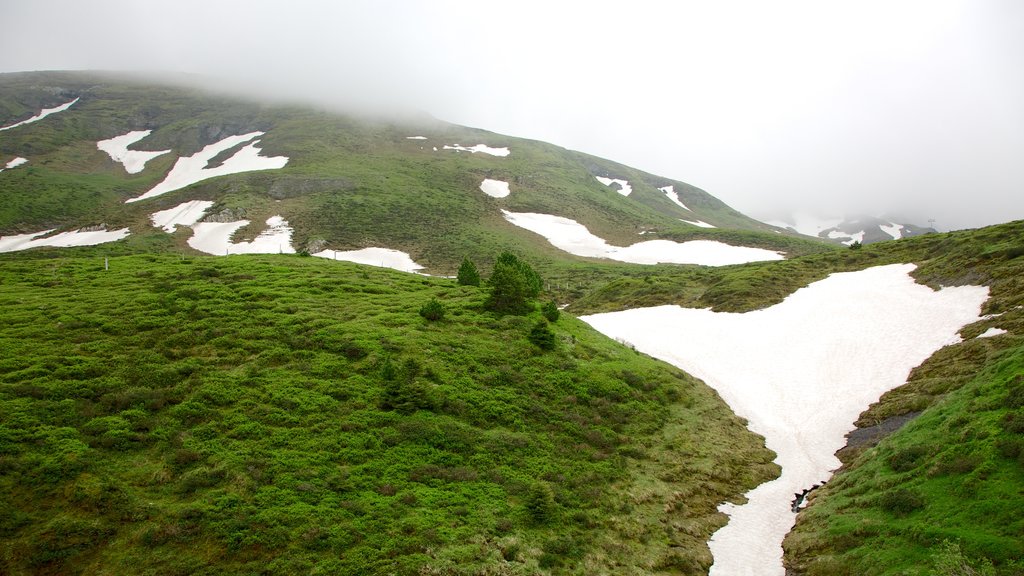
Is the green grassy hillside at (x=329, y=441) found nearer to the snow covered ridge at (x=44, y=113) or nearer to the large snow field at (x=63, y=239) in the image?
the large snow field at (x=63, y=239)

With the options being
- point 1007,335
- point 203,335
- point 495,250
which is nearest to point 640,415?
point 1007,335

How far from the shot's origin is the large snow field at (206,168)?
106 meters

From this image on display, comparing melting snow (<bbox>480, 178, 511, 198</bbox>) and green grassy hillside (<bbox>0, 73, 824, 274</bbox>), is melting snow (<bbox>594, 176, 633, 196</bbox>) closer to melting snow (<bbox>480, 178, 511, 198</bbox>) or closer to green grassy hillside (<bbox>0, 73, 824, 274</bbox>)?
green grassy hillside (<bbox>0, 73, 824, 274</bbox>)

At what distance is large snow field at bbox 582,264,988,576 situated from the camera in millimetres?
18172

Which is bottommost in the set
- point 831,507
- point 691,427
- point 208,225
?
point 208,225

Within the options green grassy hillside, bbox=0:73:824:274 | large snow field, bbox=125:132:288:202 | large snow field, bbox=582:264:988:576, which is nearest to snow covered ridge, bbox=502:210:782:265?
green grassy hillside, bbox=0:73:824:274

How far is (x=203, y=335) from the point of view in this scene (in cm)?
2094

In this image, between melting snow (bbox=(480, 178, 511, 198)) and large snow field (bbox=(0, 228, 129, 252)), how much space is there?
74562 mm

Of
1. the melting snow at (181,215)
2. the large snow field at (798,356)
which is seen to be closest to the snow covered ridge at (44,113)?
the melting snow at (181,215)

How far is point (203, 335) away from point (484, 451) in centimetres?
1374

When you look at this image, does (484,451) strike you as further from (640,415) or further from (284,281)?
(284,281)

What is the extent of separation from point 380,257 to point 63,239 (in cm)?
4817

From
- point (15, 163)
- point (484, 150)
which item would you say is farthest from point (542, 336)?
point (484, 150)

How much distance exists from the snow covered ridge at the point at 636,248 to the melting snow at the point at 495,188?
1015 centimetres
